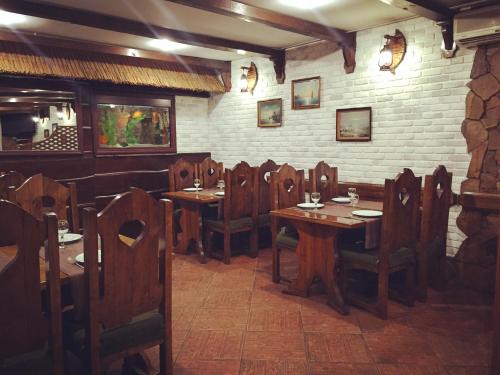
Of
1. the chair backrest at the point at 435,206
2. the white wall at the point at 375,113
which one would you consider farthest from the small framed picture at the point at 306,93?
the chair backrest at the point at 435,206

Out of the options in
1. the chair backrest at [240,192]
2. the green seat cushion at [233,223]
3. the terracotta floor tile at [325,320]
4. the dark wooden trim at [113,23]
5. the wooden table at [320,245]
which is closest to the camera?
the terracotta floor tile at [325,320]

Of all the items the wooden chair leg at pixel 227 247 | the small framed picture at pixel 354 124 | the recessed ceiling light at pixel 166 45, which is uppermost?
the recessed ceiling light at pixel 166 45

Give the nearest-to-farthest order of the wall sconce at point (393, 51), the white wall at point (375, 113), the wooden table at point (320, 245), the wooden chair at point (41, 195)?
the wooden chair at point (41, 195) < the wooden table at point (320, 245) < the white wall at point (375, 113) < the wall sconce at point (393, 51)

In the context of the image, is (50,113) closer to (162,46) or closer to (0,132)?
(0,132)

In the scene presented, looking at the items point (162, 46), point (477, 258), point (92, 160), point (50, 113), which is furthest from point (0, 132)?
point (477, 258)

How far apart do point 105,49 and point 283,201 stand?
304cm

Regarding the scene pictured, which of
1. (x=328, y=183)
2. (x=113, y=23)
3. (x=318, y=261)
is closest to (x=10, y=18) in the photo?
(x=113, y=23)

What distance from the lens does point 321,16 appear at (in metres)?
4.08

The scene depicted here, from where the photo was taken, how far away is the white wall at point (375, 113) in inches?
154

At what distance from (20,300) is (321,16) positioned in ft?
12.1

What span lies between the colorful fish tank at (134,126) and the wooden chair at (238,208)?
184 cm

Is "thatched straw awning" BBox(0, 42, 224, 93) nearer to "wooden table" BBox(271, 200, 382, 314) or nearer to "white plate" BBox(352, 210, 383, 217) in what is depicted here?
"wooden table" BBox(271, 200, 382, 314)

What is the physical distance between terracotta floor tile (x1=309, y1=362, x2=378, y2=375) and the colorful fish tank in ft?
13.4

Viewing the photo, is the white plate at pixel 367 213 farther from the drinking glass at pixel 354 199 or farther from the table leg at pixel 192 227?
the table leg at pixel 192 227
